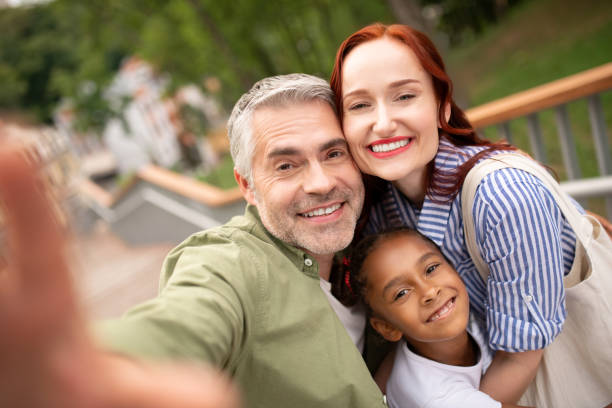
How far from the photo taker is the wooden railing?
2326 mm

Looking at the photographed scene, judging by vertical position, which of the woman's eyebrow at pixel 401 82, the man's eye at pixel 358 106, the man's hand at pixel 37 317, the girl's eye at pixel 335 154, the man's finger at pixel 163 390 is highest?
the man's hand at pixel 37 317

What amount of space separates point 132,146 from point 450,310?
105 feet

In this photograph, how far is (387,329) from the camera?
5.57ft

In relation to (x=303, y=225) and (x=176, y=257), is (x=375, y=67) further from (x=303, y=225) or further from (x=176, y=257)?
(x=176, y=257)

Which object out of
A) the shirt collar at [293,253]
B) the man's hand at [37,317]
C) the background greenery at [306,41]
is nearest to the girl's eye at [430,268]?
the shirt collar at [293,253]

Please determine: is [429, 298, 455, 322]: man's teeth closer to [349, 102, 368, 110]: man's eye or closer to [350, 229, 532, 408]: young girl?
[350, 229, 532, 408]: young girl

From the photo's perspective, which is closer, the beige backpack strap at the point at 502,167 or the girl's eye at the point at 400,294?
the beige backpack strap at the point at 502,167

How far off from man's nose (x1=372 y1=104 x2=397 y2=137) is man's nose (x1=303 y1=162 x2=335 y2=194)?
27 cm

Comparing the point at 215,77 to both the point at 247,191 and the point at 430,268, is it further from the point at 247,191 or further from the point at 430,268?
the point at 430,268

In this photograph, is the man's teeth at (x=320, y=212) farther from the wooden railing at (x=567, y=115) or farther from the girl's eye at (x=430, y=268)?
the wooden railing at (x=567, y=115)

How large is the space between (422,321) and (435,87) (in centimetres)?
96

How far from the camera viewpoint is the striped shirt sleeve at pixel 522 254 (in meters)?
1.28

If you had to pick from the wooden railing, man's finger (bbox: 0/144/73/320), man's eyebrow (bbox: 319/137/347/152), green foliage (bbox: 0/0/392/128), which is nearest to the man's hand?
man's finger (bbox: 0/144/73/320)

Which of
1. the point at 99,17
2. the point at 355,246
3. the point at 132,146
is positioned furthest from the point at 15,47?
the point at 355,246
